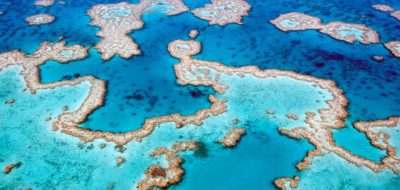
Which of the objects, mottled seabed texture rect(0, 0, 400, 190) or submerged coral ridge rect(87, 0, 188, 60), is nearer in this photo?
mottled seabed texture rect(0, 0, 400, 190)

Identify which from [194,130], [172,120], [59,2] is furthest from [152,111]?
[59,2]

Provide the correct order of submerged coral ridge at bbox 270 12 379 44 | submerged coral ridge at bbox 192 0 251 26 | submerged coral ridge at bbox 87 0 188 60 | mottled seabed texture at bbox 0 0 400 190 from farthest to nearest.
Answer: submerged coral ridge at bbox 192 0 251 26 → submerged coral ridge at bbox 270 12 379 44 → submerged coral ridge at bbox 87 0 188 60 → mottled seabed texture at bbox 0 0 400 190

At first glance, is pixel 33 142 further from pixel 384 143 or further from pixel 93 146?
pixel 384 143

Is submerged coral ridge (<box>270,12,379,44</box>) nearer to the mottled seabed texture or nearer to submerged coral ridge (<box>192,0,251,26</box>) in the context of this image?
the mottled seabed texture

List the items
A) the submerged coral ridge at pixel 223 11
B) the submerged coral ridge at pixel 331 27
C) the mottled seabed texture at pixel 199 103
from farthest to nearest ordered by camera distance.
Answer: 1. the submerged coral ridge at pixel 223 11
2. the submerged coral ridge at pixel 331 27
3. the mottled seabed texture at pixel 199 103

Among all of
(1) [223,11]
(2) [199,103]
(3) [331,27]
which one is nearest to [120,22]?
(1) [223,11]

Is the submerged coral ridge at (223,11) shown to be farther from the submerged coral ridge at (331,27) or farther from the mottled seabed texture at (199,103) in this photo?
the submerged coral ridge at (331,27)

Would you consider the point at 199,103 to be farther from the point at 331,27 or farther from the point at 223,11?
the point at 331,27

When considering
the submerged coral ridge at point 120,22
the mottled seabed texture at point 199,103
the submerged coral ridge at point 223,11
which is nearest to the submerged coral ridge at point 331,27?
the mottled seabed texture at point 199,103

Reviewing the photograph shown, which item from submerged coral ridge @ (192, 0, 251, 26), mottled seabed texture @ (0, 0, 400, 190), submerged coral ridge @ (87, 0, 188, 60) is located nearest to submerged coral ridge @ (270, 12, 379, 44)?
mottled seabed texture @ (0, 0, 400, 190)
